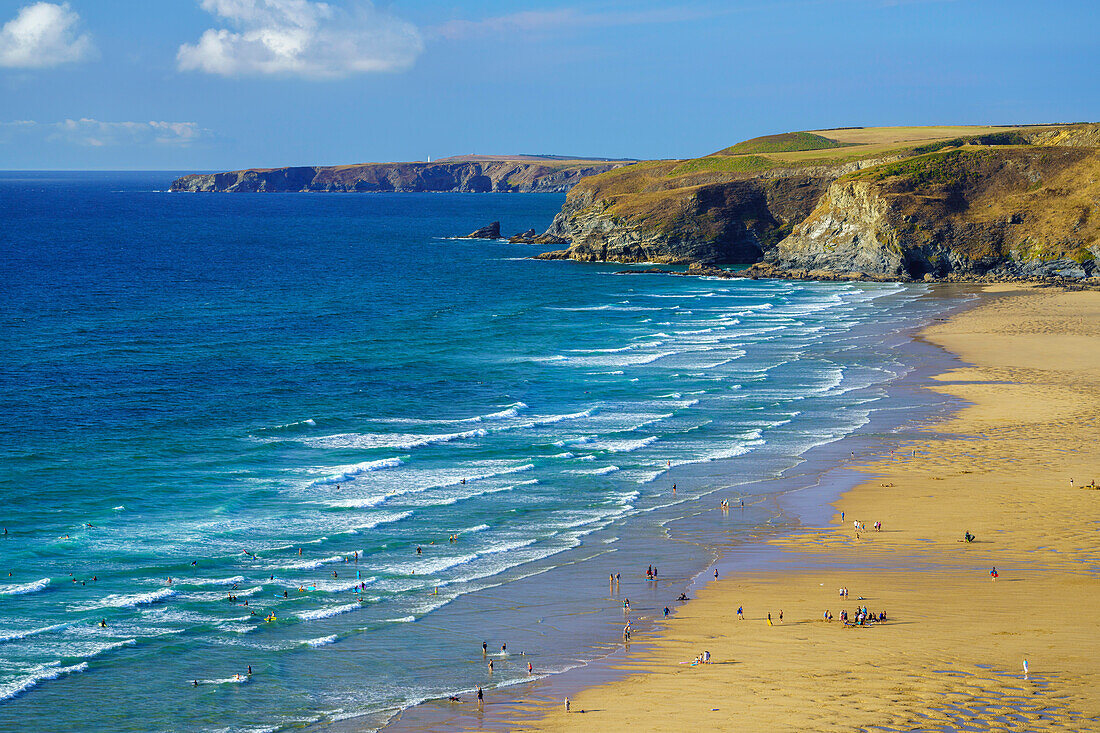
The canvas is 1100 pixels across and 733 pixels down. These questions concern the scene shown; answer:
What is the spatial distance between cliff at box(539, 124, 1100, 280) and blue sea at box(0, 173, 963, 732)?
55.3 feet

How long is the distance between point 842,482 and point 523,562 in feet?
58.5

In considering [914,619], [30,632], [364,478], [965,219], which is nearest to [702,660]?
[914,619]

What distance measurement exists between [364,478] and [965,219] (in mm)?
92509

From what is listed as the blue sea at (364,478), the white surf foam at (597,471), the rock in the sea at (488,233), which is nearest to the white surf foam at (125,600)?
the blue sea at (364,478)

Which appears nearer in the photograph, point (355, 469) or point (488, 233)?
point (355, 469)

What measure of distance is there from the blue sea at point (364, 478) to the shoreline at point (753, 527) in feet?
1.74

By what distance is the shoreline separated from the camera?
93.8 ft

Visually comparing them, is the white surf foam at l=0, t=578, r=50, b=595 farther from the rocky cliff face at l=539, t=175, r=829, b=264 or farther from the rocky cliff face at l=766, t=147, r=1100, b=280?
the rocky cliff face at l=539, t=175, r=829, b=264

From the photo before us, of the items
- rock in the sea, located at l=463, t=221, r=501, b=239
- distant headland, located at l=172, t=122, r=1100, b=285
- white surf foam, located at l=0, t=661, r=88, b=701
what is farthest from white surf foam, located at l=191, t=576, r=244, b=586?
rock in the sea, located at l=463, t=221, r=501, b=239

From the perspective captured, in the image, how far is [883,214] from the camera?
118 metres

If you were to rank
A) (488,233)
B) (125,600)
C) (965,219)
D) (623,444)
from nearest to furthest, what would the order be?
(125,600) → (623,444) → (965,219) → (488,233)

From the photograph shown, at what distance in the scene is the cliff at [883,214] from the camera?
114750 mm

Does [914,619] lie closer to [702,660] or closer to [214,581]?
[702,660]

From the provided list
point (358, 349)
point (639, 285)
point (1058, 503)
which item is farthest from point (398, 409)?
point (639, 285)
